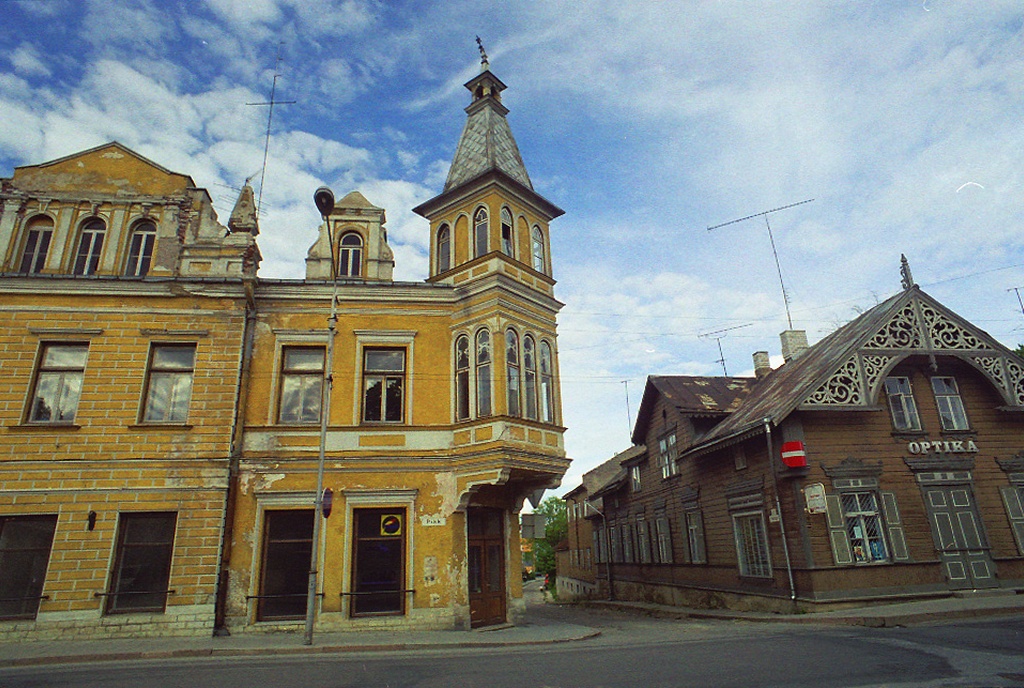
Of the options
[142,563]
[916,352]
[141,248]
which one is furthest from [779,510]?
[141,248]

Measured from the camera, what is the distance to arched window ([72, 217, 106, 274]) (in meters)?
16.5

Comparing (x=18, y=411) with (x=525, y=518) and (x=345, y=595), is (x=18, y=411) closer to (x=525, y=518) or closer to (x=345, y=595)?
(x=345, y=595)

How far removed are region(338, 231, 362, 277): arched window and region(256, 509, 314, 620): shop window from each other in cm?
705

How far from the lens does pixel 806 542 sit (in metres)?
16.4

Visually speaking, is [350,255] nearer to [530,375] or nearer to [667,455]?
[530,375]

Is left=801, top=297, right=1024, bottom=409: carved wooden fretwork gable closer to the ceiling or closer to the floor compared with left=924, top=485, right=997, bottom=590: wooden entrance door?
closer to the ceiling

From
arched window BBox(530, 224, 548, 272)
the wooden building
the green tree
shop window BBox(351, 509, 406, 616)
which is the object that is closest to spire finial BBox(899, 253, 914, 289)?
the wooden building

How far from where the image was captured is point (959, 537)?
17.3 metres

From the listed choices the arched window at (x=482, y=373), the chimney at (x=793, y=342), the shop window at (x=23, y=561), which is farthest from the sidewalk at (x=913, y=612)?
the shop window at (x=23, y=561)

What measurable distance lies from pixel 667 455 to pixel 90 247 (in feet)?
69.8

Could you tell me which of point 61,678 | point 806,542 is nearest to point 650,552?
point 806,542

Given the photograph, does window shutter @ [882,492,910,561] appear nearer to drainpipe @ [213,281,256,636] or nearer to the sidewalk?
the sidewalk

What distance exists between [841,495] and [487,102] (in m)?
16.4

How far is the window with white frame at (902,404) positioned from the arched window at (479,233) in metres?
13.0
